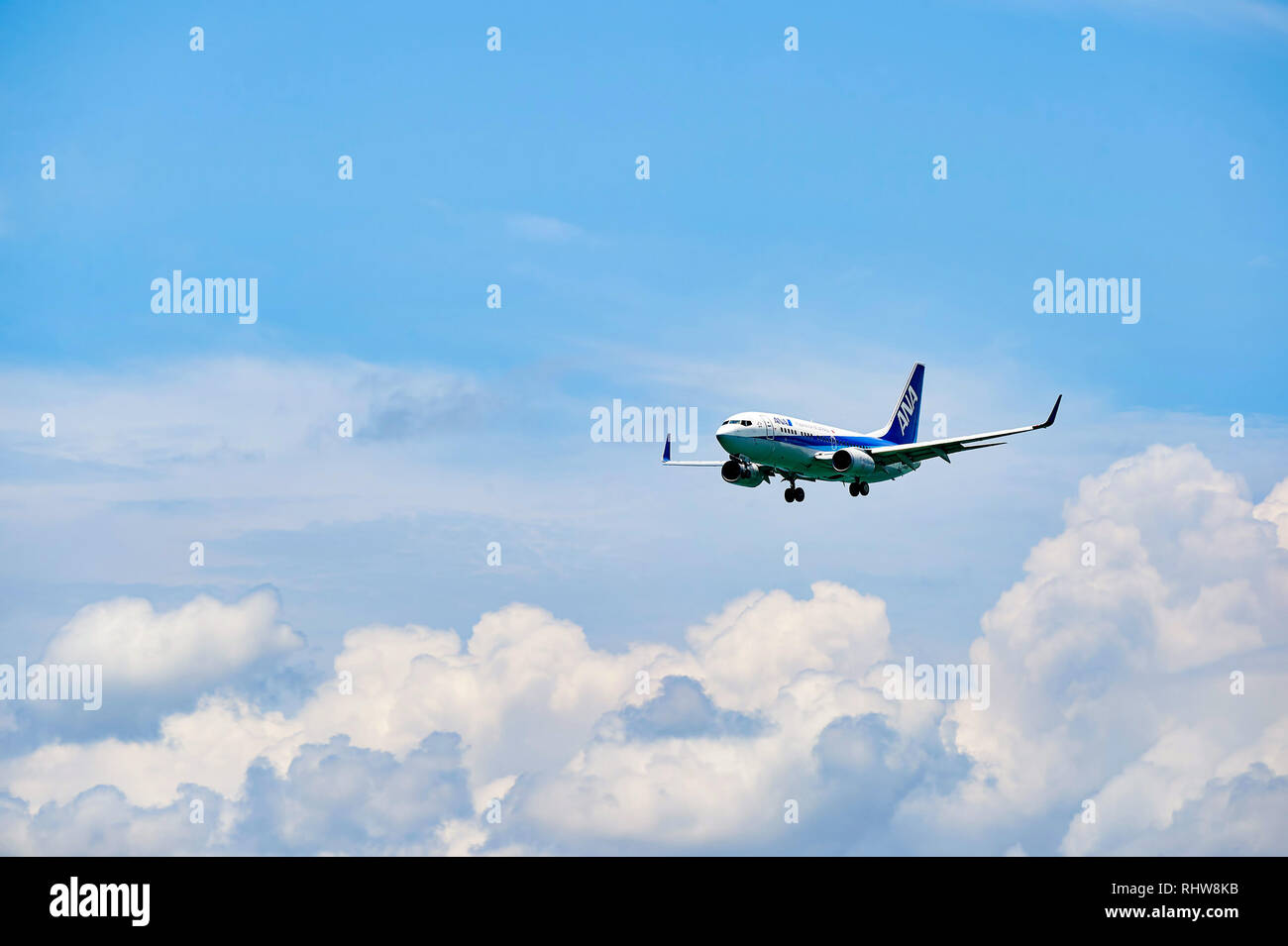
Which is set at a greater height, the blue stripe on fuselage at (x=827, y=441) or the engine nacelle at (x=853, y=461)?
the blue stripe on fuselage at (x=827, y=441)

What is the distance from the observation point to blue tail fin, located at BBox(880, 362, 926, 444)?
146875 mm

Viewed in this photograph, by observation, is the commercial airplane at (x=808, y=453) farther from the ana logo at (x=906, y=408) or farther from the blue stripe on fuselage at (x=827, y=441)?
the ana logo at (x=906, y=408)

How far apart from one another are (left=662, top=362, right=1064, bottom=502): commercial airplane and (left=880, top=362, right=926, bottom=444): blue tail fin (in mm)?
17987

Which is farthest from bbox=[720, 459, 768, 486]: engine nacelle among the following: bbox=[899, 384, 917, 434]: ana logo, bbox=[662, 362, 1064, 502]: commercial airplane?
bbox=[899, 384, 917, 434]: ana logo

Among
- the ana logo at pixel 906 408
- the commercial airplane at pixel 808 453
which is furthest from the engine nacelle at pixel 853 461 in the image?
the ana logo at pixel 906 408

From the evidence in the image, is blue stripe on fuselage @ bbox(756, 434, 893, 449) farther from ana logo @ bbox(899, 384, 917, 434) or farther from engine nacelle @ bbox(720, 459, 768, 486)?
ana logo @ bbox(899, 384, 917, 434)

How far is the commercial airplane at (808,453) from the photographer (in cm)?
11194
